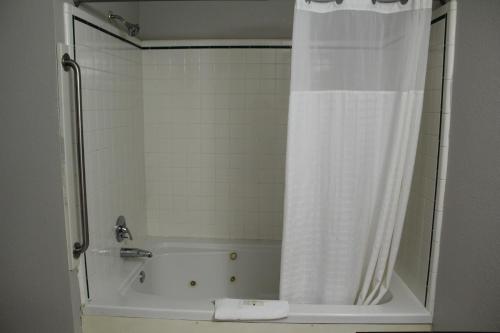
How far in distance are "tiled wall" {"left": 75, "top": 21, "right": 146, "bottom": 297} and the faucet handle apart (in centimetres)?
3

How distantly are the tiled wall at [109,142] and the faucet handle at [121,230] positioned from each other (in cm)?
3

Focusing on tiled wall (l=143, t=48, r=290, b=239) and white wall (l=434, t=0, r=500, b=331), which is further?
tiled wall (l=143, t=48, r=290, b=239)

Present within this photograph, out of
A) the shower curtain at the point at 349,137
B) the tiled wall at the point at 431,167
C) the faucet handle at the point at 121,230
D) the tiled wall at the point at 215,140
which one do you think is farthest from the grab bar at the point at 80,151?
the tiled wall at the point at 431,167

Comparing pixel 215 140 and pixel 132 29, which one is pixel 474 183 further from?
pixel 132 29

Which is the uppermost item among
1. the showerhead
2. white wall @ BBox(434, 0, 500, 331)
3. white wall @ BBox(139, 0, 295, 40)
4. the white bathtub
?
white wall @ BBox(139, 0, 295, 40)

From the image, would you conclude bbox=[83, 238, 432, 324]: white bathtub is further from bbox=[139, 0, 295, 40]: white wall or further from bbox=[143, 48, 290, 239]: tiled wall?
bbox=[139, 0, 295, 40]: white wall

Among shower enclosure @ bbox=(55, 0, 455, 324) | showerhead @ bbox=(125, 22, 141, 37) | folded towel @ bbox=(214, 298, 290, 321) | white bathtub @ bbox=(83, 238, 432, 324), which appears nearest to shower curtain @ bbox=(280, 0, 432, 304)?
folded towel @ bbox=(214, 298, 290, 321)

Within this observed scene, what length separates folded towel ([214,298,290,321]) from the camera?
A: 5.20 feet

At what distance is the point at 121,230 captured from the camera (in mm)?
2062

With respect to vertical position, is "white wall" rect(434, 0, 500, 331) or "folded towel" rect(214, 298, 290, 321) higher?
"white wall" rect(434, 0, 500, 331)

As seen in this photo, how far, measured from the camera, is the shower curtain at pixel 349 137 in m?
1.51

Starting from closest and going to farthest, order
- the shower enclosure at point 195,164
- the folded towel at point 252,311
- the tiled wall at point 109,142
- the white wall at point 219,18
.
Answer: the folded towel at point 252,311, the tiled wall at point 109,142, the shower enclosure at point 195,164, the white wall at point 219,18

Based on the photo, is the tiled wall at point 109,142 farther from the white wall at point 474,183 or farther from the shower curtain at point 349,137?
the white wall at point 474,183

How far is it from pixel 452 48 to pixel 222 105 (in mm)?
1355
